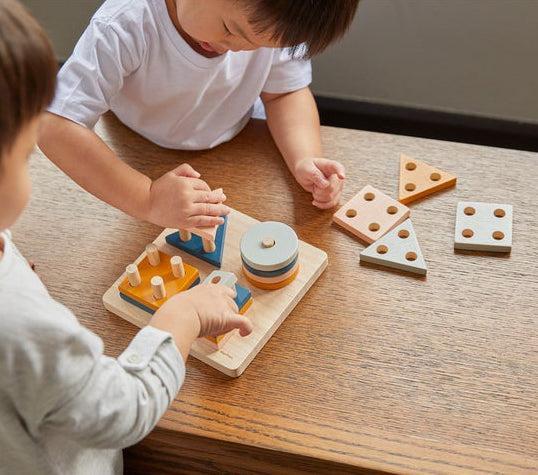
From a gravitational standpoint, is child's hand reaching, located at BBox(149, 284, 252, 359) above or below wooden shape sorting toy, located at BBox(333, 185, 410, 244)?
above

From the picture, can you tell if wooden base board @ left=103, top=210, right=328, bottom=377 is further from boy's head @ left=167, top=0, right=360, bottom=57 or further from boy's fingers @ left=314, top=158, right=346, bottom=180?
boy's head @ left=167, top=0, right=360, bottom=57

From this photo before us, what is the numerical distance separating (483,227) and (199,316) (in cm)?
34

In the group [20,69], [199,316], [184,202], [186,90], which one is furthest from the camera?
[186,90]

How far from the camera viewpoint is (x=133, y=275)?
76 cm

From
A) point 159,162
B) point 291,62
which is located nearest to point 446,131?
point 291,62

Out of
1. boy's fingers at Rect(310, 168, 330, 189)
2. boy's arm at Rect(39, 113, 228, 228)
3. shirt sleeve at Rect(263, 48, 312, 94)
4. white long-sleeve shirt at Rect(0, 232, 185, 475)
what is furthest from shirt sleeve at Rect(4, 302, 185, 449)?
shirt sleeve at Rect(263, 48, 312, 94)

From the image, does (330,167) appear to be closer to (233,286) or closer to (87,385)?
(233,286)

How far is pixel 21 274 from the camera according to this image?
57 centimetres

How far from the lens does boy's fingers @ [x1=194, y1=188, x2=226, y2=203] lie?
797 mm

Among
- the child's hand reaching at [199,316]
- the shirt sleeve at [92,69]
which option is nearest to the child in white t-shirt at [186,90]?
the shirt sleeve at [92,69]

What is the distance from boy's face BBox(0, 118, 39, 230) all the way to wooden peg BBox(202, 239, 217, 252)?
29 centimetres

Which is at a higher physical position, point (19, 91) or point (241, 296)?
point (19, 91)

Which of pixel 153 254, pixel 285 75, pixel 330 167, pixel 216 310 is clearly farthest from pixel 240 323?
pixel 285 75

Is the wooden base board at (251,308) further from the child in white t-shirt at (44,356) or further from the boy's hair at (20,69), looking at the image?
the boy's hair at (20,69)
